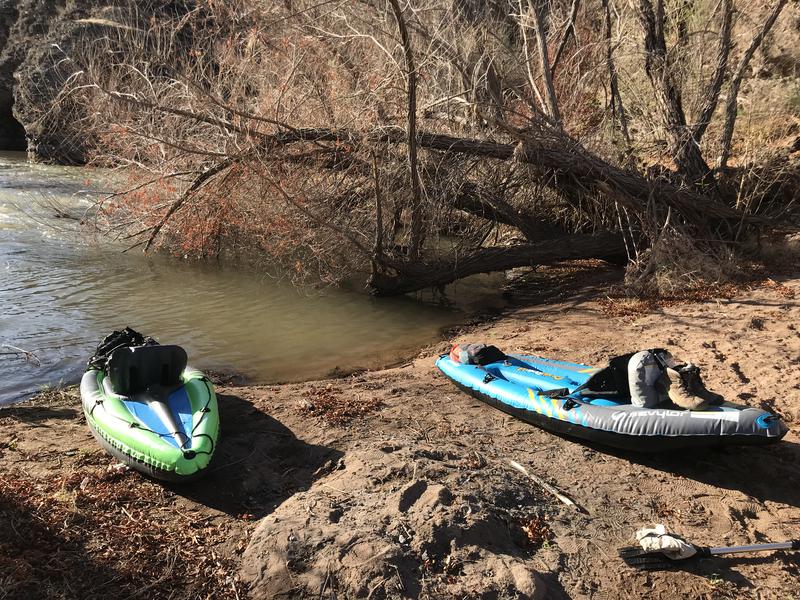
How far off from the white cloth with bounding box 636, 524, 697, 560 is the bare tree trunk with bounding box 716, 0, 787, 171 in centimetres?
824

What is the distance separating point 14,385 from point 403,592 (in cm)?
519

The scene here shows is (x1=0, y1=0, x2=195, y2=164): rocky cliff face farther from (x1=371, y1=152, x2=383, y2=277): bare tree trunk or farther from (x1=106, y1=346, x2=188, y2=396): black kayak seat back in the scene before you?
(x1=106, y1=346, x2=188, y2=396): black kayak seat back

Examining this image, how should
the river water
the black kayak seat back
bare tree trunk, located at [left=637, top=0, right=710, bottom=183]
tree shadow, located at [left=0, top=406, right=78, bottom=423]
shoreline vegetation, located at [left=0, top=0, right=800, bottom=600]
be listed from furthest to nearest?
bare tree trunk, located at [left=637, top=0, right=710, bottom=183], the river water, tree shadow, located at [left=0, top=406, right=78, bottom=423], the black kayak seat back, shoreline vegetation, located at [left=0, top=0, right=800, bottom=600]

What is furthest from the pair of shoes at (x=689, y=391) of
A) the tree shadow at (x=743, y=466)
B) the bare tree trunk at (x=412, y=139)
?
the bare tree trunk at (x=412, y=139)

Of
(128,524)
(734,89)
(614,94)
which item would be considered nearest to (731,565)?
(128,524)

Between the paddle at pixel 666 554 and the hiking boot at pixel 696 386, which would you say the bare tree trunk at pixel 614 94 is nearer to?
the hiking boot at pixel 696 386

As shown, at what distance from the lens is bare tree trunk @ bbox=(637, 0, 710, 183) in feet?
33.3

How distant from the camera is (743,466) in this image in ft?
15.8

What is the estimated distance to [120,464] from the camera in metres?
4.61

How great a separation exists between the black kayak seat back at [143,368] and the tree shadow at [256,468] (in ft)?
1.95

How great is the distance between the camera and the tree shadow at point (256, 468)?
4.24m

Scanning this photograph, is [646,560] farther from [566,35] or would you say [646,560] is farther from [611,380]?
[566,35]

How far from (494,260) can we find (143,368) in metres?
6.16

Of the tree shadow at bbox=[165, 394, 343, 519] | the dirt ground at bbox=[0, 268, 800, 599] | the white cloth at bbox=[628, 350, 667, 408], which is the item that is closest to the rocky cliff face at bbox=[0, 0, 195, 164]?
the tree shadow at bbox=[165, 394, 343, 519]
